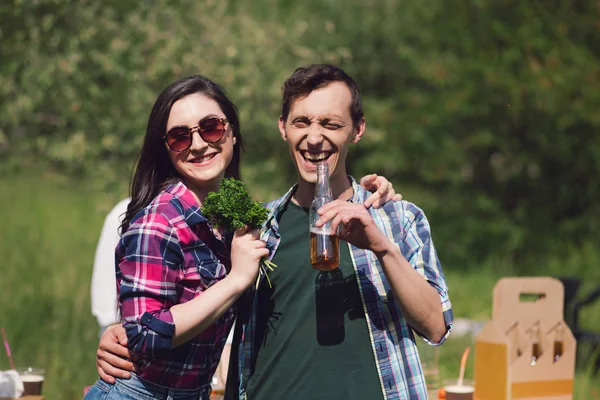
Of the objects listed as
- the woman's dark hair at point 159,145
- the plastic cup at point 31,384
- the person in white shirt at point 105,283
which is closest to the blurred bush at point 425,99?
the person in white shirt at point 105,283

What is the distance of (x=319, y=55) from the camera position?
35.8 feet

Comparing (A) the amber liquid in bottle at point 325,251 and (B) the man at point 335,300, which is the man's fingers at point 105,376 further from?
(A) the amber liquid in bottle at point 325,251

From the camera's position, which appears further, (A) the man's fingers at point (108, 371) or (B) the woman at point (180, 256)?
(A) the man's fingers at point (108, 371)

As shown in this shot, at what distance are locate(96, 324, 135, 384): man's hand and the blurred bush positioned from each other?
19.0 ft

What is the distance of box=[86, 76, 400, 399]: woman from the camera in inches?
121

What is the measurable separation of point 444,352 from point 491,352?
13.7 feet

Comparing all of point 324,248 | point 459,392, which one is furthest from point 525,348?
point 324,248

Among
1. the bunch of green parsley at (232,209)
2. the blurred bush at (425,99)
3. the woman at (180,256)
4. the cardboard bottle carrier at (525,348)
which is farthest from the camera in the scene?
the blurred bush at (425,99)

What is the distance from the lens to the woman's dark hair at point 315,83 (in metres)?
Result: 3.52

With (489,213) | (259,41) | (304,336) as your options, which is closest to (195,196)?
(304,336)

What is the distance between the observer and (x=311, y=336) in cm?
331

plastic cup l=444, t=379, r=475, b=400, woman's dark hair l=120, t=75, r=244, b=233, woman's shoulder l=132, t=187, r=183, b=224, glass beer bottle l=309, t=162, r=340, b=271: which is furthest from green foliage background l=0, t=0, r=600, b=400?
glass beer bottle l=309, t=162, r=340, b=271

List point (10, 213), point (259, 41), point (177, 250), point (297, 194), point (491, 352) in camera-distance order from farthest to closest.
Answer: point (10, 213) < point (259, 41) < point (491, 352) < point (297, 194) < point (177, 250)

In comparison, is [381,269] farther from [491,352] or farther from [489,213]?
[489,213]
